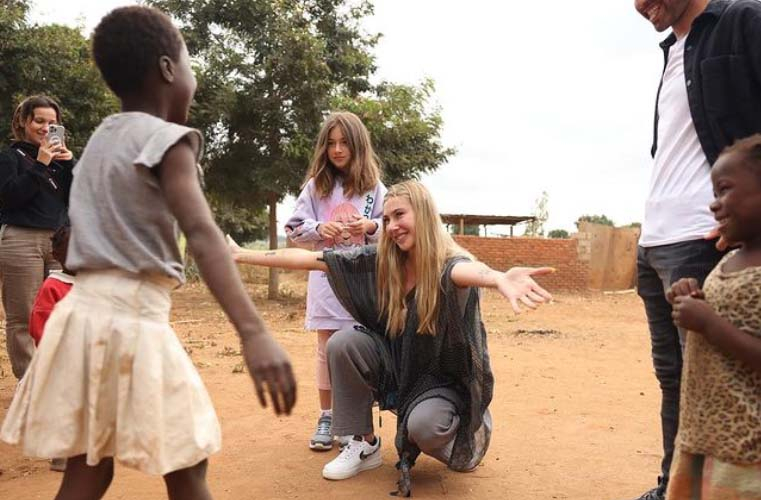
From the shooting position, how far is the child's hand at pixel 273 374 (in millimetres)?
1624

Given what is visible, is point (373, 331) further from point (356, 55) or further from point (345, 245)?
point (356, 55)

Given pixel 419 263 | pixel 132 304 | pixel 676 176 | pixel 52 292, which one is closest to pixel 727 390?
pixel 676 176

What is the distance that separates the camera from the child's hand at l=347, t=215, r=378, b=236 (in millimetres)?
3914

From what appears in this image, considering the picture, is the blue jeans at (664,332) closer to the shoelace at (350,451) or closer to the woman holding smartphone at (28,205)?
the shoelace at (350,451)

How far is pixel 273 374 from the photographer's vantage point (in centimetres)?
163

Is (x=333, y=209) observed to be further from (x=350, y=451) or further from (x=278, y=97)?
(x=278, y=97)

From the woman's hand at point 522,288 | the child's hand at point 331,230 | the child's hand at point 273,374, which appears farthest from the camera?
the child's hand at point 331,230

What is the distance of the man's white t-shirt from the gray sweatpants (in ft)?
3.82

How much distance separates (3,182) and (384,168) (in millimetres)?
9755

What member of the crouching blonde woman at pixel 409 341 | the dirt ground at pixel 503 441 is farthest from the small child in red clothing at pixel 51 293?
the crouching blonde woman at pixel 409 341

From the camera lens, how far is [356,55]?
13906 millimetres

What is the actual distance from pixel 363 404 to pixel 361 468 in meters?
0.33

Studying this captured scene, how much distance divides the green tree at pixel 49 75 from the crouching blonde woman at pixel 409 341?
8.29m

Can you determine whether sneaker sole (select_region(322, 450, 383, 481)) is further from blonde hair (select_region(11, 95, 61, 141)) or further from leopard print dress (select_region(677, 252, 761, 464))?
blonde hair (select_region(11, 95, 61, 141))
